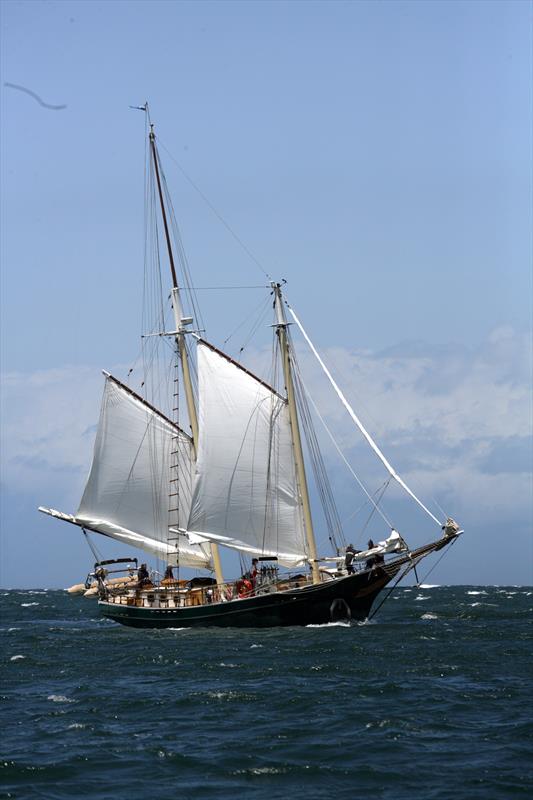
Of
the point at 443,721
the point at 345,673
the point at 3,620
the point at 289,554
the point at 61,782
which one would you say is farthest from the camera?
the point at 3,620

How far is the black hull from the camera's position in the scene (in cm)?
5941

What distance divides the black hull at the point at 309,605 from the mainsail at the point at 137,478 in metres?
8.21

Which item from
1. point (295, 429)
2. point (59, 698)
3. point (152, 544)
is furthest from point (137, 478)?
point (59, 698)

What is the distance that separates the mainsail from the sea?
14.3 m

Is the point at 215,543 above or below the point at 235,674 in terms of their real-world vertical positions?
above

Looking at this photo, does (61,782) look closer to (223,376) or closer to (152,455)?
(223,376)

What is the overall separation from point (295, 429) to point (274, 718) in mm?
29215

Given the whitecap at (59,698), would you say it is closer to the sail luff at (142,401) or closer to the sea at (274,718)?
the sea at (274,718)

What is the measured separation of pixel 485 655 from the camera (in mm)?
46000

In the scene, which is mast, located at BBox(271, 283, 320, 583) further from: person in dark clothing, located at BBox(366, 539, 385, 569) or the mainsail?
the mainsail

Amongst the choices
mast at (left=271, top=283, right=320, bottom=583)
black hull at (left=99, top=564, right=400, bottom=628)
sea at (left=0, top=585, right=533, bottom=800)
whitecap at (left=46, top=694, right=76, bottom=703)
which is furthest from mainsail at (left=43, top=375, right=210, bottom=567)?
whitecap at (left=46, top=694, right=76, bottom=703)

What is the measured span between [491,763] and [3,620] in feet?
206

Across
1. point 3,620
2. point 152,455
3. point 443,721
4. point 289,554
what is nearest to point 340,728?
point 443,721

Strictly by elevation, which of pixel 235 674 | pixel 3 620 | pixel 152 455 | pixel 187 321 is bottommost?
pixel 235 674
